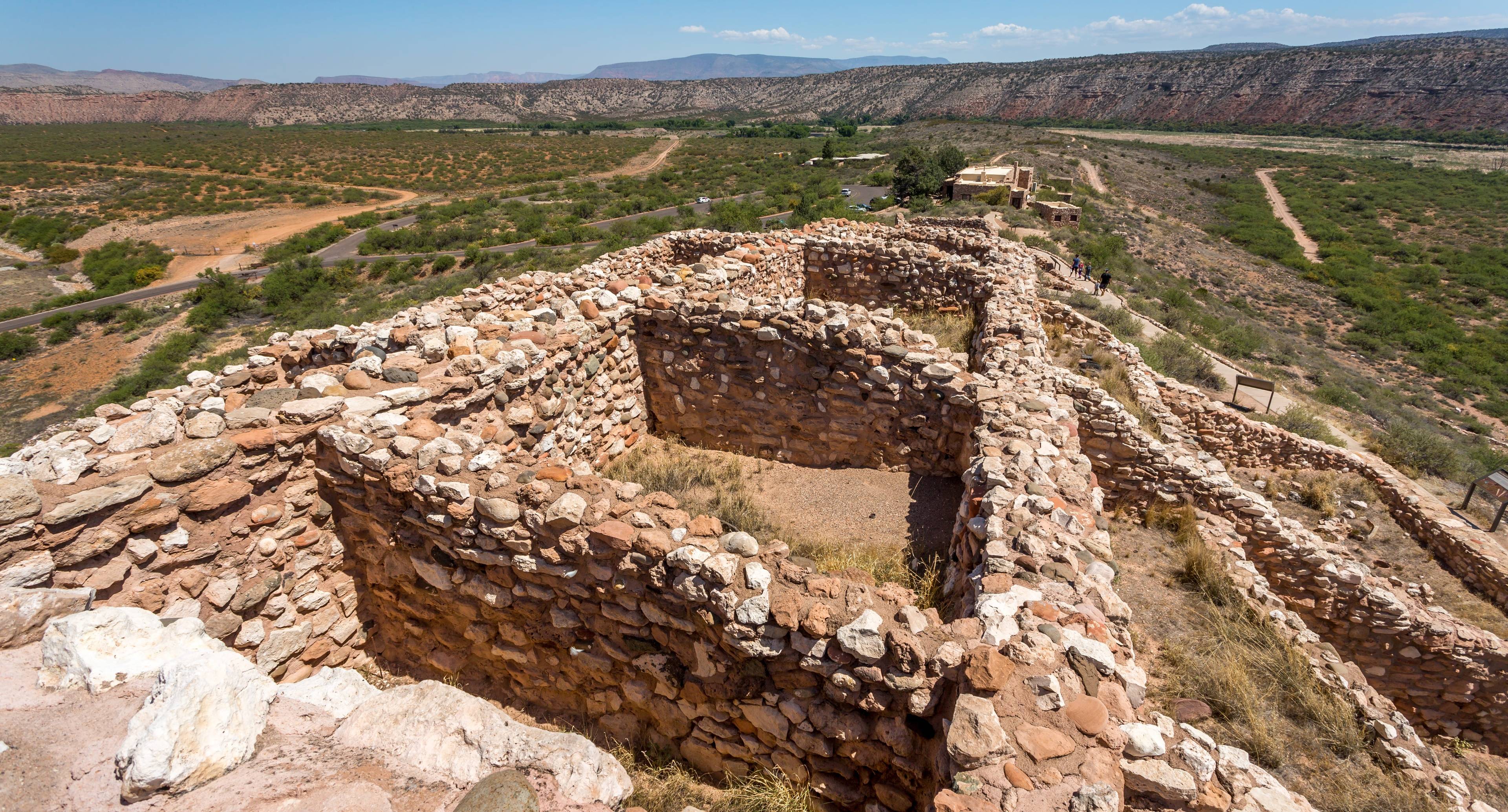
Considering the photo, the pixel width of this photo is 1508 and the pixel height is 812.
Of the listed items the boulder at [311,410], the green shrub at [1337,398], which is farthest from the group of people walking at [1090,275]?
the boulder at [311,410]

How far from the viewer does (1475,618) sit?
7.64 metres

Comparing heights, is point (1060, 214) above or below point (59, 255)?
above

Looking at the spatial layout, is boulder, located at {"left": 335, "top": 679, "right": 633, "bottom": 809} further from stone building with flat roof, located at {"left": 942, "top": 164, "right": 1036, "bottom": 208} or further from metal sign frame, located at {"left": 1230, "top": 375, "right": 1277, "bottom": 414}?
stone building with flat roof, located at {"left": 942, "top": 164, "right": 1036, "bottom": 208}

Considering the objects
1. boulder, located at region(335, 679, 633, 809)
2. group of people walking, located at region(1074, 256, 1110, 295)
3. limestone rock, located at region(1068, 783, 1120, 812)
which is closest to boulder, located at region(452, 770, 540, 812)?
boulder, located at region(335, 679, 633, 809)

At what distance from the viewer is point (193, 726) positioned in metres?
2.31

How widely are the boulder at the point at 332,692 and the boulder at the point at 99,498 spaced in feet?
6.46

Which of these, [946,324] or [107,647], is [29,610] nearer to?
[107,647]

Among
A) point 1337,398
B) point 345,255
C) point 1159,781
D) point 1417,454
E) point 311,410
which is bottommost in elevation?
point 1337,398

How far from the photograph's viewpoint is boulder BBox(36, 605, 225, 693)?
262 cm

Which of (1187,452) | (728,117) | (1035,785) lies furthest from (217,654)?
(728,117)

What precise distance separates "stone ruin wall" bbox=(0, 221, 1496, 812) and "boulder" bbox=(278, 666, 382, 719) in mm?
1101

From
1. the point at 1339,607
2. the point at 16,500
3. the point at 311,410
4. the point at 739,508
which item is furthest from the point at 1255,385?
the point at 16,500

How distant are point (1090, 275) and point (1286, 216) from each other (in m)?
44.8

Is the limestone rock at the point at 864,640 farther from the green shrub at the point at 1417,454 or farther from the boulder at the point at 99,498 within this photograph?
the green shrub at the point at 1417,454
